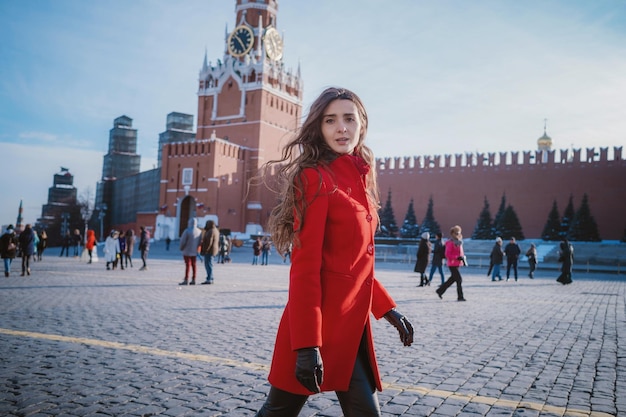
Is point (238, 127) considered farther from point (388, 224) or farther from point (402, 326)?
point (402, 326)

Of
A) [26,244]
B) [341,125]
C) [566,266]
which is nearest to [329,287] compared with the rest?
[341,125]

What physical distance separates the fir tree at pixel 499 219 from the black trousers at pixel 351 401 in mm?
28298

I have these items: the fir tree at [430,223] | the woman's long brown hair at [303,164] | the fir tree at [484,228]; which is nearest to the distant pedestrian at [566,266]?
the woman's long brown hair at [303,164]

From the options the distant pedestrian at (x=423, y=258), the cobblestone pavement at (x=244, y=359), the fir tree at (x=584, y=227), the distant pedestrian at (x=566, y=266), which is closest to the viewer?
the cobblestone pavement at (x=244, y=359)

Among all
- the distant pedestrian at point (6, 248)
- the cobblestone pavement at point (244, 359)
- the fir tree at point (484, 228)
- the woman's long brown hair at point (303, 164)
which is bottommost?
the cobblestone pavement at point (244, 359)

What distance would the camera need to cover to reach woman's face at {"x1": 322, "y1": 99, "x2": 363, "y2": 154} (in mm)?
1751

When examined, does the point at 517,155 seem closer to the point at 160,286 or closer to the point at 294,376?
the point at 160,286

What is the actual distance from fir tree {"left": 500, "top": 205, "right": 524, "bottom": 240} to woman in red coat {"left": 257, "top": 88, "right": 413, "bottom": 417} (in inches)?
1101

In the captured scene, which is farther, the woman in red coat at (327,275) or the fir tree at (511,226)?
the fir tree at (511,226)

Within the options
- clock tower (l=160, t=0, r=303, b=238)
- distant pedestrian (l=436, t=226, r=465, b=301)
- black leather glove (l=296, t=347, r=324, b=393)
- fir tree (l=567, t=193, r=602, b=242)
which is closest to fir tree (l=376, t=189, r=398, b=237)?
clock tower (l=160, t=0, r=303, b=238)

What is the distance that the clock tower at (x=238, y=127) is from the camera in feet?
121

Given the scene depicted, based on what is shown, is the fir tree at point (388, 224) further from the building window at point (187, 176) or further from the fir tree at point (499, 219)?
the building window at point (187, 176)

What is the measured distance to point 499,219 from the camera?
29.0 m

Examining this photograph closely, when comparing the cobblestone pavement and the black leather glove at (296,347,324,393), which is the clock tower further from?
the black leather glove at (296,347,324,393)
